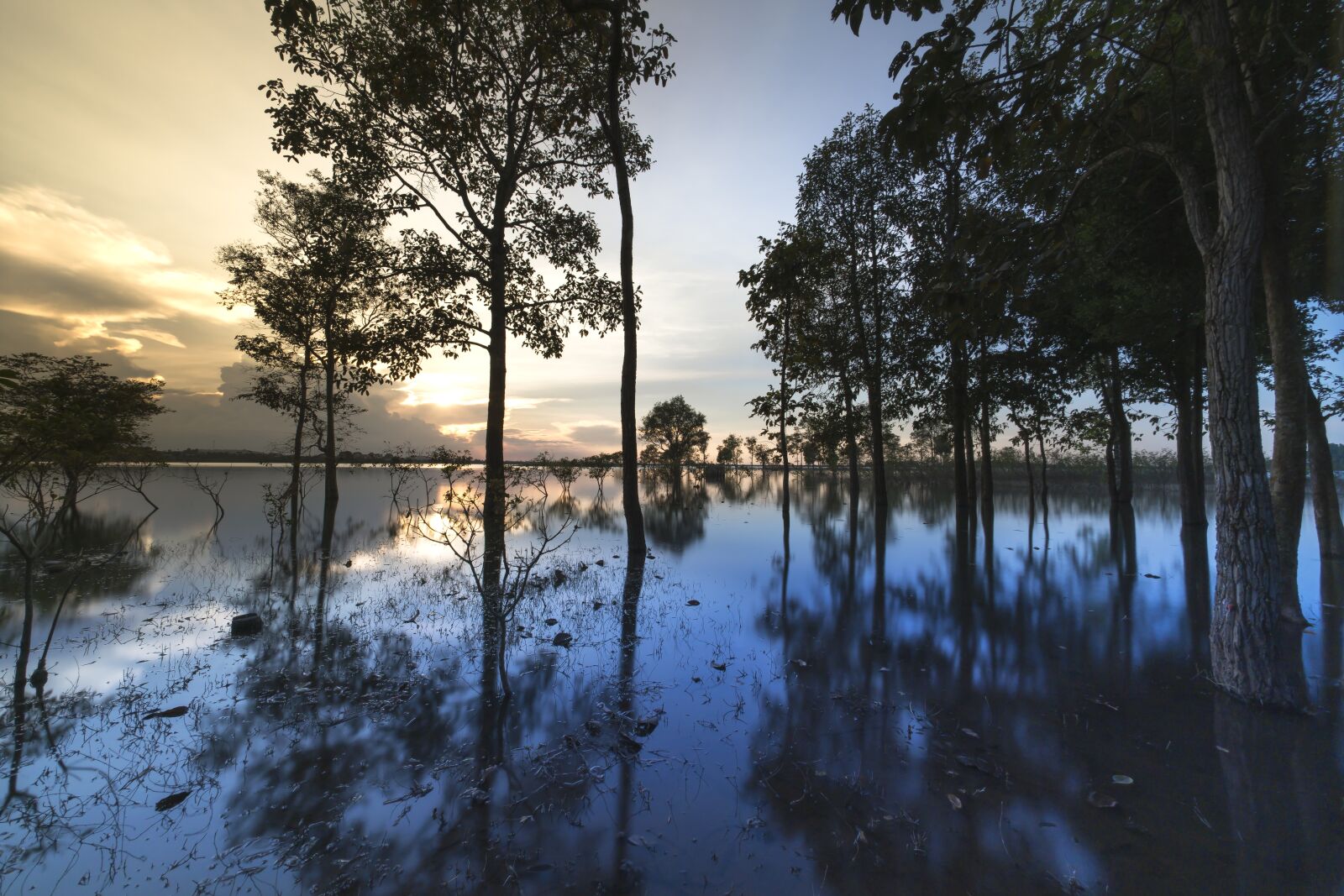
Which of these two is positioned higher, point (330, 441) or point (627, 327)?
point (627, 327)

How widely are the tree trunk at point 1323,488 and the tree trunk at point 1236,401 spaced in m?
11.0

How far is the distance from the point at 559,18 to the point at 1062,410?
27512mm

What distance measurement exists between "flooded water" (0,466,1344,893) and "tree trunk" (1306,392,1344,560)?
4.39 m

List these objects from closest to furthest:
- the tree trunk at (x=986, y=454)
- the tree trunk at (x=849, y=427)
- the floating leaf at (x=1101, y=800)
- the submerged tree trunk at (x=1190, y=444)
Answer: the floating leaf at (x=1101, y=800)
the submerged tree trunk at (x=1190, y=444)
the tree trunk at (x=986, y=454)
the tree trunk at (x=849, y=427)

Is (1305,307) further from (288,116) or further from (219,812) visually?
(288,116)

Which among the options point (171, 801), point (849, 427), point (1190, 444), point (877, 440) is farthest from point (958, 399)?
point (171, 801)

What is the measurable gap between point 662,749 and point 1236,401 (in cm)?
668

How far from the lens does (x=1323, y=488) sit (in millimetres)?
11547

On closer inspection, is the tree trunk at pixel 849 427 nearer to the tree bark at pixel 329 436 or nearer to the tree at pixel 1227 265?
the tree at pixel 1227 265

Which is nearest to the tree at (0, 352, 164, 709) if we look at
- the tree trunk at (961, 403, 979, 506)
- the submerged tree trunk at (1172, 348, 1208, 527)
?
the tree trunk at (961, 403, 979, 506)

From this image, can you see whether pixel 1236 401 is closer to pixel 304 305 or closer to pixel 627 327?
pixel 627 327

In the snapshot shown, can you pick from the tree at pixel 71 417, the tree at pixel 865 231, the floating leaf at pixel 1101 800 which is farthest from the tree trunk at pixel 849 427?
the tree at pixel 71 417

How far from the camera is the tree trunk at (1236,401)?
187 inches

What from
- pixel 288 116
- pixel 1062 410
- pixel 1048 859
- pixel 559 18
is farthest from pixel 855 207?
pixel 1048 859
